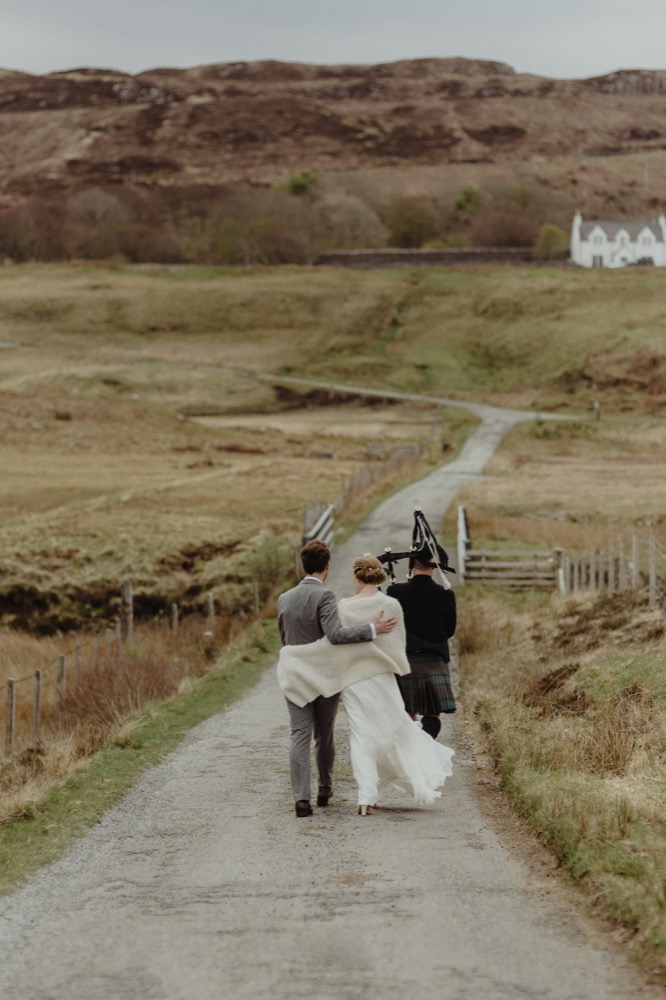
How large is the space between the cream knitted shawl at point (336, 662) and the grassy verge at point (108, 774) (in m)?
1.88

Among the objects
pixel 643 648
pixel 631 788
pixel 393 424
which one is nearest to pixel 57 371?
pixel 393 424

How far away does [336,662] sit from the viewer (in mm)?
10211

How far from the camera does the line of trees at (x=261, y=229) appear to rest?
478ft

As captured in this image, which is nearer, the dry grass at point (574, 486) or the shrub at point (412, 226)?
the dry grass at point (574, 486)

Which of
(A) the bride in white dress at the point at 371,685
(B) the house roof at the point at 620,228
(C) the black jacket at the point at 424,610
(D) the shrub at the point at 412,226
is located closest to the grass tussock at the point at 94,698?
(A) the bride in white dress at the point at 371,685

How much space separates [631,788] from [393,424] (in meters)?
70.0

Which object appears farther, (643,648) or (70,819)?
(643,648)

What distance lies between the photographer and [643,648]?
1580cm

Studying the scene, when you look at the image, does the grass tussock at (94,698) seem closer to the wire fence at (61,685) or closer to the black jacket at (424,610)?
the wire fence at (61,685)

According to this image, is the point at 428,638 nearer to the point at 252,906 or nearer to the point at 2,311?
the point at 252,906

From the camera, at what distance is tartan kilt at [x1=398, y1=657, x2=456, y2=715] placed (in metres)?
11.4

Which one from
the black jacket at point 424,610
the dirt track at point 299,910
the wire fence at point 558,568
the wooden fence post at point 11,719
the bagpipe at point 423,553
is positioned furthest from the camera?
the wire fence at point 558,568

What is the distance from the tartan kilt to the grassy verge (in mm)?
2555

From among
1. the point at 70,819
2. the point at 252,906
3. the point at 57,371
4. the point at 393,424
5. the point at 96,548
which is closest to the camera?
the point at 252,906
